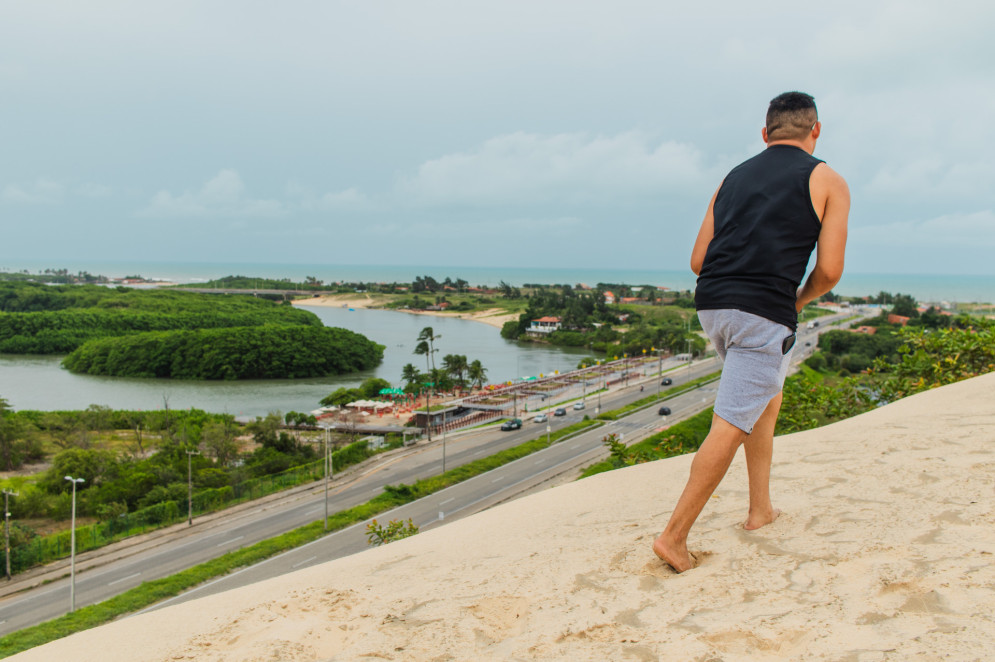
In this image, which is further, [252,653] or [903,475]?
[903,475]

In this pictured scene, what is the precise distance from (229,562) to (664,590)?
16207mm

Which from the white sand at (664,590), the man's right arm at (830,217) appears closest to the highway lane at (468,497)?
the white sand at (664,590)

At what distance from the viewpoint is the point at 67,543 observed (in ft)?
60.8

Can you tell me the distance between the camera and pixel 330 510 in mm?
21531

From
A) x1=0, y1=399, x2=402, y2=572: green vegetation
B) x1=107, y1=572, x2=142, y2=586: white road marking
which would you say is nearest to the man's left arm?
x1=107, y1=572, x2=142, y2=586: white road marking

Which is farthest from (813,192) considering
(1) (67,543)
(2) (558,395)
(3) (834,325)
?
(3) (834,325)

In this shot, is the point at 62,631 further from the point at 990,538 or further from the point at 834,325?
the point at 834,325

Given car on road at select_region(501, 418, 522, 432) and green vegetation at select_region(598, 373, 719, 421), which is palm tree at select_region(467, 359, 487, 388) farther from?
car on road at select_region(501, 418, 522, 432)

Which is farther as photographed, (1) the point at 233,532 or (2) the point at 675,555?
(1) the point at 233,532

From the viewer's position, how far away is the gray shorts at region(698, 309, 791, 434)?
2.51 meters

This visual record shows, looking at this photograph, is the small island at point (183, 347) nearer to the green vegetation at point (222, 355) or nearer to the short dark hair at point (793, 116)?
the green vegetation at point (222, 355)

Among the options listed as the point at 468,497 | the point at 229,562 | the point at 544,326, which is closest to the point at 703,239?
the point at 229,562

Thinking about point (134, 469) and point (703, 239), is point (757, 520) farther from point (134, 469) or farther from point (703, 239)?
point (134, 469)

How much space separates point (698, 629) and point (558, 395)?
144 ft
